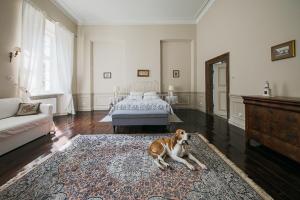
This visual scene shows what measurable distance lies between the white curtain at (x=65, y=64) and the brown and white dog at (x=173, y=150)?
16.1ft

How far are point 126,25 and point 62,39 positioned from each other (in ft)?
8.46

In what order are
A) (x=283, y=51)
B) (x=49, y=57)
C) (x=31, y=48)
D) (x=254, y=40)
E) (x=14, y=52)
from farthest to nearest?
(x=49, y=57) → (x=31, y=48) → (x=14, y=52) → (x=254, y=40) → (x=283, y=51)

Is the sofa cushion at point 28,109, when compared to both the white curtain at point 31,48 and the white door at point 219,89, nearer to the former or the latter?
the white curtain at point 31,48

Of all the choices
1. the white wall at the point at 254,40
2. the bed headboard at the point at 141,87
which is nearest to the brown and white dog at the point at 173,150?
the white wall at the point at 254,40

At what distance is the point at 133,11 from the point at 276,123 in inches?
226

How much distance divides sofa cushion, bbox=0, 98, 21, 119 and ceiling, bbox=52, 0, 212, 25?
367cm

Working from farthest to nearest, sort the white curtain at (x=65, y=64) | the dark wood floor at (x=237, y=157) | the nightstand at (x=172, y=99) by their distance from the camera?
1. the nightstand at (x=172, y=99)
2. the white curtain at (x=65, y=64)
3. the dark wood floor at (x=237, y=157)

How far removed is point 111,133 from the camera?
145 inches

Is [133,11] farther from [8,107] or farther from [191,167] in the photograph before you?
[191,167]

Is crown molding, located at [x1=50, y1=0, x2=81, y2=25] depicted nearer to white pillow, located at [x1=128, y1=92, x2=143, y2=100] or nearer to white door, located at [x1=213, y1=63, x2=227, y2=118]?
white pillow, located at [x1=128, y1=92, x2=143, y2=100]

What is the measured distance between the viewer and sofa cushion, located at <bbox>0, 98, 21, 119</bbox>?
10.3 feet

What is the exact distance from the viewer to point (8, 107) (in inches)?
129

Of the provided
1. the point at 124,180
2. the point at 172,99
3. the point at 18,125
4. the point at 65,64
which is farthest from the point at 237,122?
the point at 65,64

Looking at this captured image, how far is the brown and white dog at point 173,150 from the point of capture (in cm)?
210
